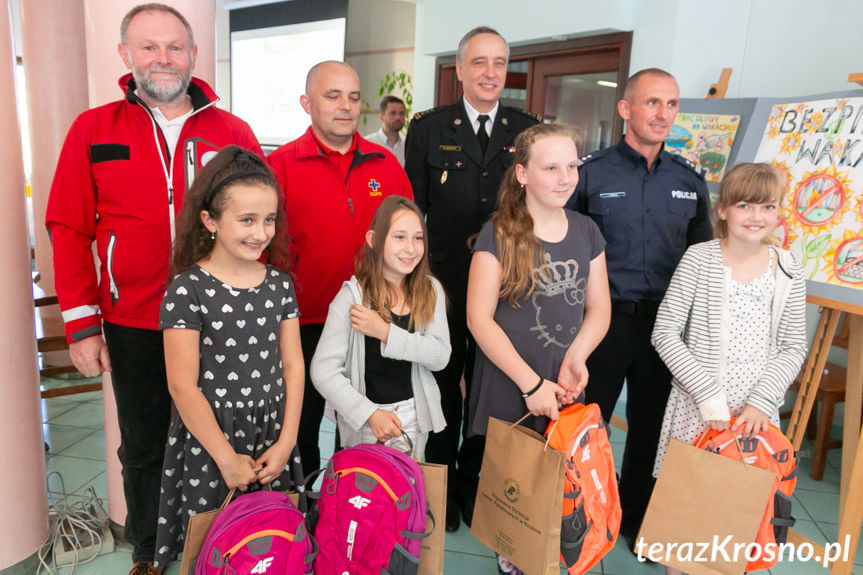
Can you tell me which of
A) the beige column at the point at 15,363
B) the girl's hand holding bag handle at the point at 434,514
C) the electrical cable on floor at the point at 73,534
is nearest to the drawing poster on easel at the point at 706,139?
the girl's hand holding bag handle at the point at 434,514

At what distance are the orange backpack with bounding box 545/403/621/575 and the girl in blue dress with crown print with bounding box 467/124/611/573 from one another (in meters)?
0.10

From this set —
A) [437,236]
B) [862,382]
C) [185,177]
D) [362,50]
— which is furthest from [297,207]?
[362,50]

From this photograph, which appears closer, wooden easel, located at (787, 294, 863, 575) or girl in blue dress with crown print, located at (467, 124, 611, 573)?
girl in blue dress with crown print, located at (467, 124, 611, 573)

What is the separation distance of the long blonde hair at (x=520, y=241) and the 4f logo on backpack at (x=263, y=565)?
960 millimetres

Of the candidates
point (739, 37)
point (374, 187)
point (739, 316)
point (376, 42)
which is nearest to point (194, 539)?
point (374, 187)

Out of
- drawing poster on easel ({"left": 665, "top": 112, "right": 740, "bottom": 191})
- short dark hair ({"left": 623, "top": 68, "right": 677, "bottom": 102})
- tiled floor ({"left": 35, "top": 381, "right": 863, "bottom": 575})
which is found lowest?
tiled floor ({"left": 35, "top": 381, "right": 863, "bottom": 575})

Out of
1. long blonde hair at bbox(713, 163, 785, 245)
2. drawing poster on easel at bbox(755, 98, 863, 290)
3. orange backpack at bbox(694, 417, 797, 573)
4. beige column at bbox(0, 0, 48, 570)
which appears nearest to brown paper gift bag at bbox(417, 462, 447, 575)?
orange backpack at bbox(694, 417, 797, 573)

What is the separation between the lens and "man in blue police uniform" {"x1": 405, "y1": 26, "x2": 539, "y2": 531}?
236 centimetres

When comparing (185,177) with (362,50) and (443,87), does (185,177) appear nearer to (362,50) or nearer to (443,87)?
(443,87)

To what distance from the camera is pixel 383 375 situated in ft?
5.98

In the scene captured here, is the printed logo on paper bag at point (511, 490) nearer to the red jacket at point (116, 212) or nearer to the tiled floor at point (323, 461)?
the tiled floor at point (323, 461)

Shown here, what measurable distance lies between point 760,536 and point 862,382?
38.3 inches

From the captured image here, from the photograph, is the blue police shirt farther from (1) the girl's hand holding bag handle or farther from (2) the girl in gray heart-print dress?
(2) the girl in gray heart-print dress

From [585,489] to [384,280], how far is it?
83 centimetres
